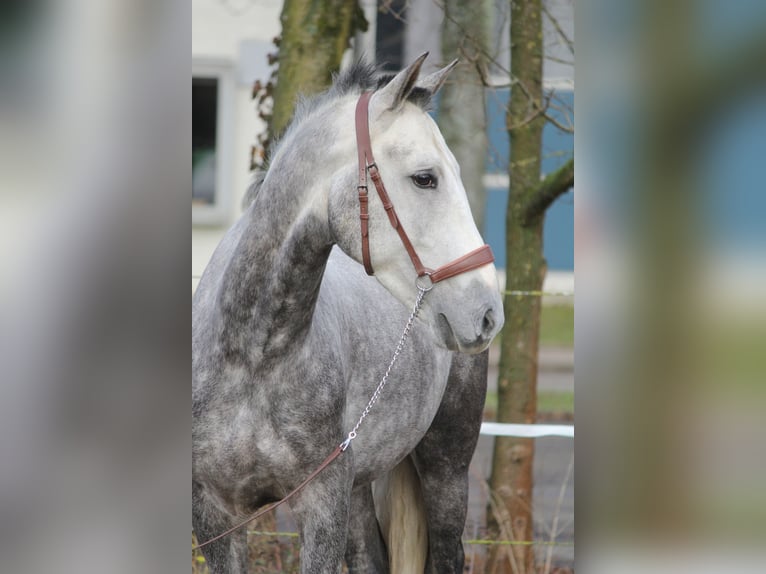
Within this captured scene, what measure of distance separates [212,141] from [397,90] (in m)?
3.59

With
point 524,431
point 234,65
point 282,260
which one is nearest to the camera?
point 282,260

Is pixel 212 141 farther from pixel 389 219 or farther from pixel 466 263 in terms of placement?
pixel 466 263

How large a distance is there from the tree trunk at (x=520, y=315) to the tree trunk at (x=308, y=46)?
3.13 feet

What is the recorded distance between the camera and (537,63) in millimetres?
4949

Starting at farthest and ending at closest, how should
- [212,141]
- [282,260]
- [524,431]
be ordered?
1. [212,141]
2. [524,431]
3. [282,260]

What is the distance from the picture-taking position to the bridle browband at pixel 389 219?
2291mm

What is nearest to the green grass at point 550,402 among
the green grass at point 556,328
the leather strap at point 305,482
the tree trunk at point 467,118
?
the green grass at point 556,328

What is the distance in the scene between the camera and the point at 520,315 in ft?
16.6

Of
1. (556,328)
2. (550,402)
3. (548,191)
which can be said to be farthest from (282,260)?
(556,328)

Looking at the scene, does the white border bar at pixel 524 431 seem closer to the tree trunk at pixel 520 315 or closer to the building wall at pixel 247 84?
the tree trunk at pixel 520 315

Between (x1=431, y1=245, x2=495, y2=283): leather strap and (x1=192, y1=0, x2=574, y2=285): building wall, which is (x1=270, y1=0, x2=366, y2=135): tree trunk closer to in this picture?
(x1=192, y1=0, x2=574, y2=285): building wall

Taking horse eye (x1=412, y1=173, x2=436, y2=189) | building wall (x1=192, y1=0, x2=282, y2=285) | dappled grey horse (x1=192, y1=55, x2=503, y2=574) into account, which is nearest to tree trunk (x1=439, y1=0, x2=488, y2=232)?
building wall (x1=192, y1=0, x2=282, y2=285)
